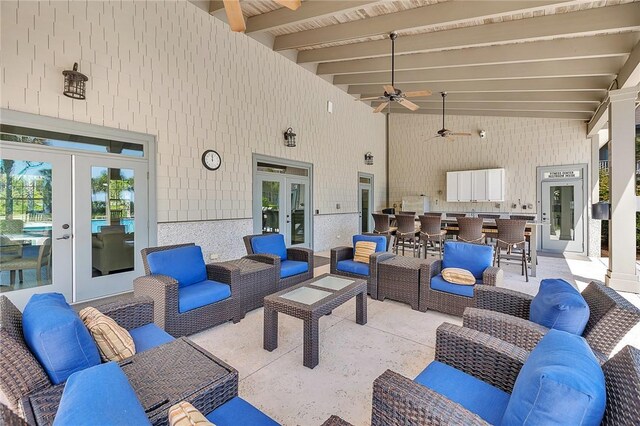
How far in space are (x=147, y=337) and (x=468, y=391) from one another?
6.68ft

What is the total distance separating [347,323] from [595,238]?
297 inches

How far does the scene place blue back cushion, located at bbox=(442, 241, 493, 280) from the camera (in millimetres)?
3516

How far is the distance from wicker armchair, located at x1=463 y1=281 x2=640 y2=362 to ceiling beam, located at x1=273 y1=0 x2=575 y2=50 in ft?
11.9

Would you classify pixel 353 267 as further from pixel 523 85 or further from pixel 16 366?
Result: pixel 523 85

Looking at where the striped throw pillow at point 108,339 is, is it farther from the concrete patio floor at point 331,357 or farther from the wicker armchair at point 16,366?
the concrete patio floor at point 331,357

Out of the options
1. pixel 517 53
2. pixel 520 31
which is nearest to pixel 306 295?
pixel 520 31

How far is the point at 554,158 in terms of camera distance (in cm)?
775

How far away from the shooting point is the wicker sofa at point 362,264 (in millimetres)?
4074

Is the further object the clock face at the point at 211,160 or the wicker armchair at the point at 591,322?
the clock face at the point at 211,160

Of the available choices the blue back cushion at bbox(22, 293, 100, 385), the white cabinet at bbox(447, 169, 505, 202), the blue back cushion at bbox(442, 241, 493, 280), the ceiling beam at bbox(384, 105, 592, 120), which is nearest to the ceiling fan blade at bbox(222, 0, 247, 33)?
the blue back cushion at bbox(22, 293, 100, 385)

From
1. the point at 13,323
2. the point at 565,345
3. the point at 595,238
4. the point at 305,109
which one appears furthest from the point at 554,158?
the point at 13,323

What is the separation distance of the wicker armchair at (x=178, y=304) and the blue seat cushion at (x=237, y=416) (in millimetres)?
1603

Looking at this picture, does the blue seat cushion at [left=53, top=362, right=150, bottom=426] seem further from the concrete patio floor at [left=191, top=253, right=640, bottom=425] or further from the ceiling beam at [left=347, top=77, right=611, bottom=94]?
the ceiling beam at [left=347, top=77, right=611, bottom=94]

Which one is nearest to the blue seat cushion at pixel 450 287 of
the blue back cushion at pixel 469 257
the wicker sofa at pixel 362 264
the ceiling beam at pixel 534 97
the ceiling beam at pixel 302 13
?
the blue back cushion at pixel 469 257
